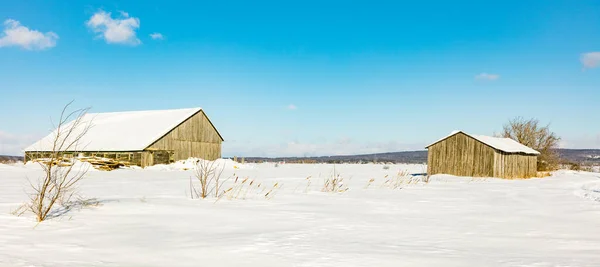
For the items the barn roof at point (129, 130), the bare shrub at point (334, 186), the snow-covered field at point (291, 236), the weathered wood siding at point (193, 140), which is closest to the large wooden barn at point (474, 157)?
the bare shrub at point (334, 186)

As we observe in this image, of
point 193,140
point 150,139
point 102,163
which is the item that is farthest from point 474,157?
point 102,163

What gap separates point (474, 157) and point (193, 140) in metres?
23.4

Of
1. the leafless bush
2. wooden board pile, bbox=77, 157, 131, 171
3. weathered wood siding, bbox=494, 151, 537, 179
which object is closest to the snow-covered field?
the leafless bush

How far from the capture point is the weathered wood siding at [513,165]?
3241cm

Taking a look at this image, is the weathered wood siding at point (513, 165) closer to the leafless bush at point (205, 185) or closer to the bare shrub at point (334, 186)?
the bare shrub at point (334, 186)

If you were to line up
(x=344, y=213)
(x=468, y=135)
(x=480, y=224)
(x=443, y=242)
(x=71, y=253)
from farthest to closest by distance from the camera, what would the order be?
(x=468, y=135), (x=344, y=213), (x=480, y=224), (x=443, y=242), (x=71, y=253)

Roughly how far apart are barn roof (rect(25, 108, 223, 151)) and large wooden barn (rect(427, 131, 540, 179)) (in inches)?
840

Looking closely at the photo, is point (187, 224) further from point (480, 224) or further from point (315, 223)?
point (480, 224)

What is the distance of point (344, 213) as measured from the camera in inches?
392

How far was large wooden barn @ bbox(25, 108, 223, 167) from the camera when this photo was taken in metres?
35.3

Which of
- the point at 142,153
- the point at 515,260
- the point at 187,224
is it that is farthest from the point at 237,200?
the point at 142,153

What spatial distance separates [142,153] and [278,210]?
1084 inches

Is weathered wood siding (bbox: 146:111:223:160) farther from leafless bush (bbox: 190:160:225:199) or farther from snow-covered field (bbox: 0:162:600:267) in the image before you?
snow-covered field (bbox: 0:162:600:267)

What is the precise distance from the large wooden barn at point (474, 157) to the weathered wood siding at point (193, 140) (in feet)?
64.9
